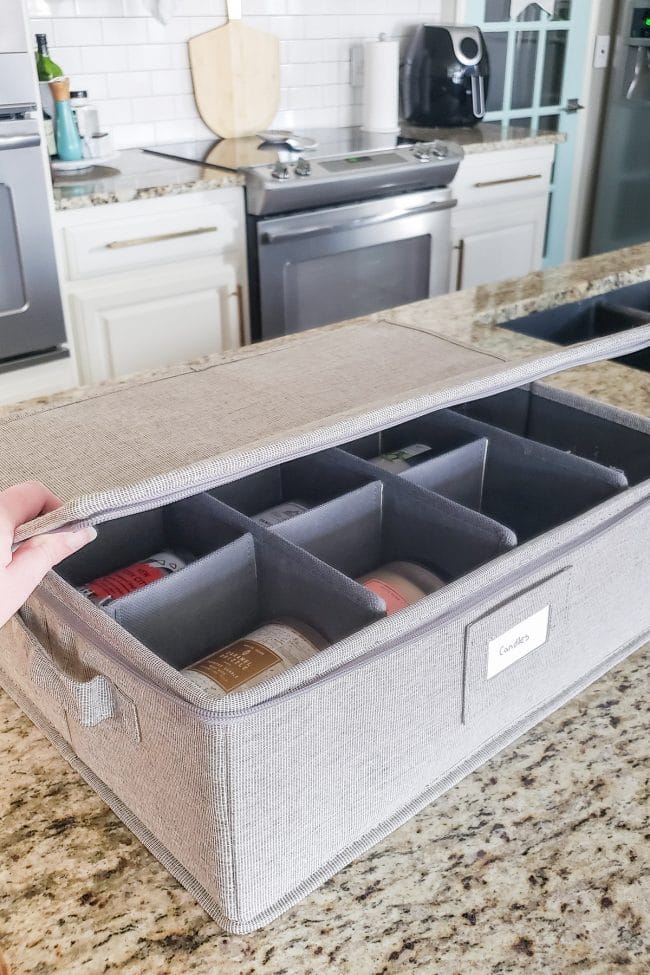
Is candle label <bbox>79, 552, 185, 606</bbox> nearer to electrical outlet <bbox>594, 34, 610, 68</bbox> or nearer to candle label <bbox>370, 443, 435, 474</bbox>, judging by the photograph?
candle label <bbox>370, 443, 435, 474</bbox>

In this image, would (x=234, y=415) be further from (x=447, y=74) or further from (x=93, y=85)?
(x=447, y=74)

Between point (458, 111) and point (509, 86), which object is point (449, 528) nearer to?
point (458, 111)

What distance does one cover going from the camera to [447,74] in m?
3.38

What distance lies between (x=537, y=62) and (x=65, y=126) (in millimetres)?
2301

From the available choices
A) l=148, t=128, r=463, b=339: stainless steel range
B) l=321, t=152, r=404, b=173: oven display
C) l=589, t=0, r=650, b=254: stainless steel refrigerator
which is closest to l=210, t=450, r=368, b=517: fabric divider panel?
l=148, t=128, r=463, b=339: stainless steel range

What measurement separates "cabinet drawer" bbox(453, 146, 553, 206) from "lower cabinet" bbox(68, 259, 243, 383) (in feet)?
3.29

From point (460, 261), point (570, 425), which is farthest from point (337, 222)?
point (570, 425)

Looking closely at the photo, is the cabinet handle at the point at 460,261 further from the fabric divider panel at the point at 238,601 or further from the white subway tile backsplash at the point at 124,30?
the fabric divider panel at the point at 238,601

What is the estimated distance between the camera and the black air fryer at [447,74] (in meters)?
3.38

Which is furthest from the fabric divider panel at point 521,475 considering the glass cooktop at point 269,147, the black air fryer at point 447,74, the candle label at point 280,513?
the black air fryer at point 447,74

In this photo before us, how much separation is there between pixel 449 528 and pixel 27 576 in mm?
339

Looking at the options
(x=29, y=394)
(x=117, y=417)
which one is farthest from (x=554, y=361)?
(x=29, y=394)

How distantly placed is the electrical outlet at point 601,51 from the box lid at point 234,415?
13.1 feet

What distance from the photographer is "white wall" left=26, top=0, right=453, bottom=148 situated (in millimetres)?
2881
